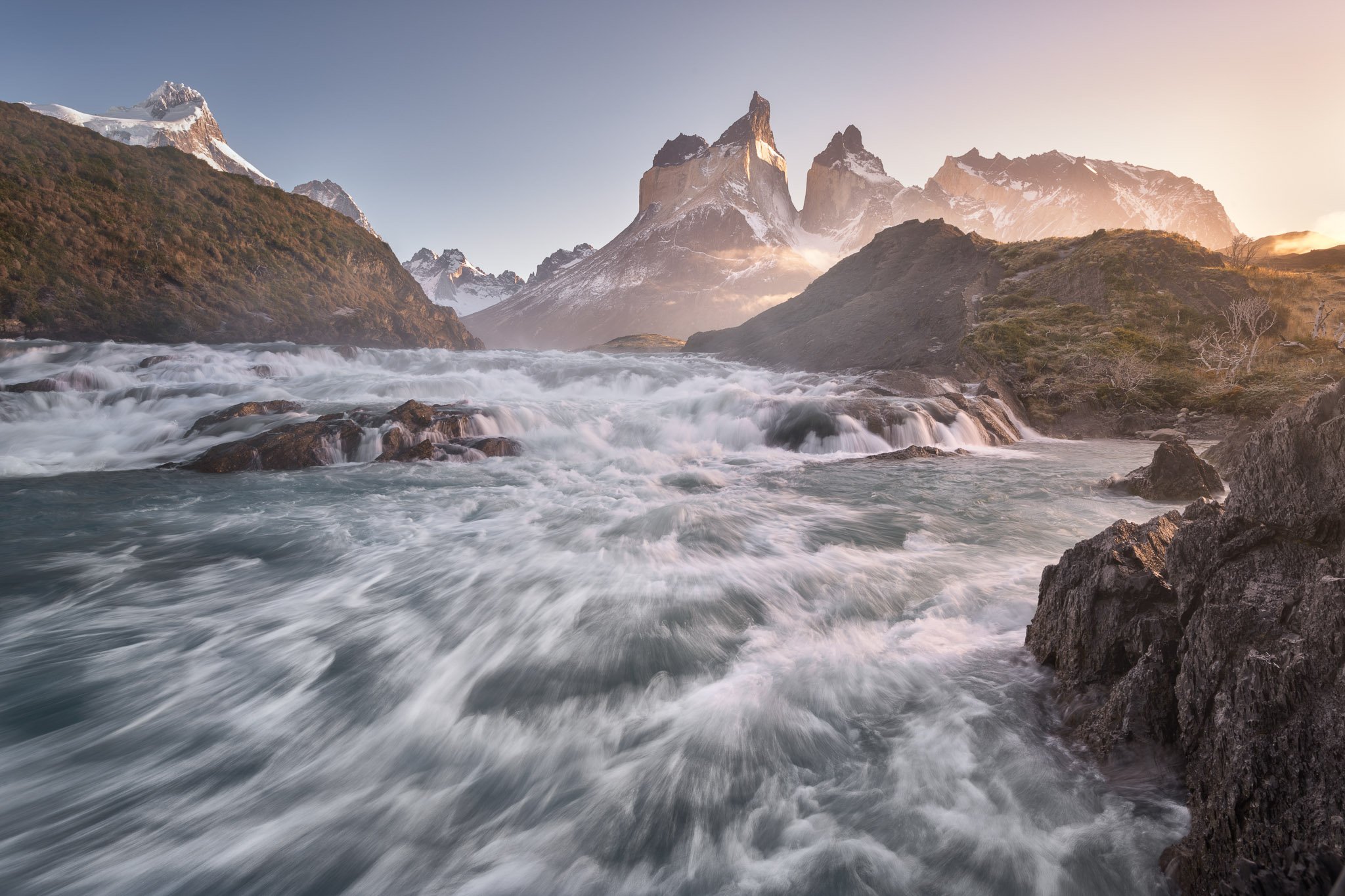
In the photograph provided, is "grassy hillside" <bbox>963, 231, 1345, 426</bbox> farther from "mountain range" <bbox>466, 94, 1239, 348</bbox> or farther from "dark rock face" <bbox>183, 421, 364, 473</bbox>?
"mountain range" <bbox>466, 94, 1239, 348</bbox>

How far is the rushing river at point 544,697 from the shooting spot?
7.34ft

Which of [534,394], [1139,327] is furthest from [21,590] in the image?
[1139,327]

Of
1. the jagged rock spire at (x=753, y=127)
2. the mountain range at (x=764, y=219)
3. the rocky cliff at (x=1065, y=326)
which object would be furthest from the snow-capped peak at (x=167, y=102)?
the rocky cliff at (x=1065, y=326)

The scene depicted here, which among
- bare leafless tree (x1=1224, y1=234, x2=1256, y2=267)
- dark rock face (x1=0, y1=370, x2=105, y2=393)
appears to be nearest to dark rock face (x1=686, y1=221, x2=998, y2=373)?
bare leafless tree (x1=1224, y1=234, x2=1256, y2=267)

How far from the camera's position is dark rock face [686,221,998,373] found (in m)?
22.7

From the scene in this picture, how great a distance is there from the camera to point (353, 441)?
411 inches

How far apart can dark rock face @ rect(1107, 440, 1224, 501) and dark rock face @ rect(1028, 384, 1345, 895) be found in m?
4.69

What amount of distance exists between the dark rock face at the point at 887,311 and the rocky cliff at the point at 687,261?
210ft

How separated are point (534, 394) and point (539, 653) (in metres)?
19.1

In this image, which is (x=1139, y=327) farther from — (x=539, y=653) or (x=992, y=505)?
(x=539, y=653)

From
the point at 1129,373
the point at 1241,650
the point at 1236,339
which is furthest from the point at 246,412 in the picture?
the point at 1236,339

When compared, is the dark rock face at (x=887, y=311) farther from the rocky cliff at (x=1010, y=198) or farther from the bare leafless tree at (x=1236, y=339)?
the rocky cliff at (x=1010, y=198)

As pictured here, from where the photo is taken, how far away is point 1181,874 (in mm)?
1695

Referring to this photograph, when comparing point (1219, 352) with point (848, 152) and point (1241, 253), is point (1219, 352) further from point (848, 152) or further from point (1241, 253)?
point (848, 152)
